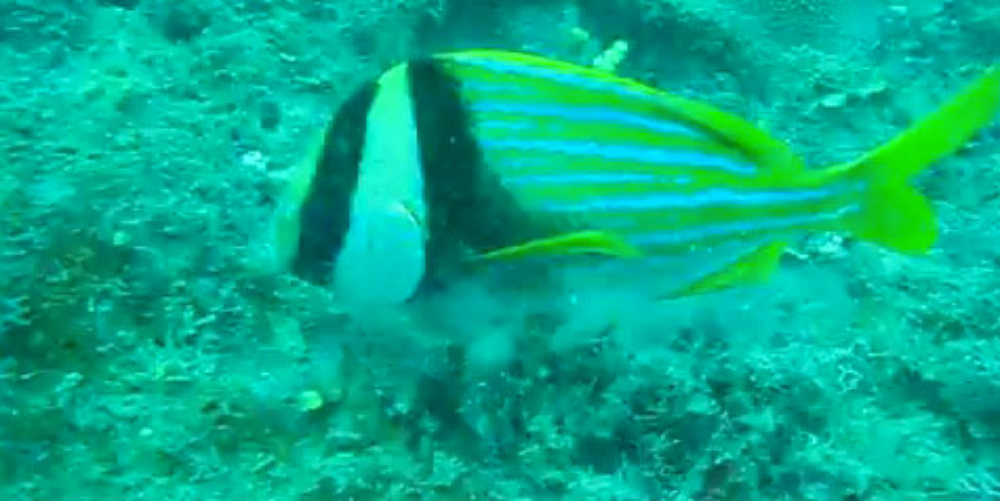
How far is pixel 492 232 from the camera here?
1.54m

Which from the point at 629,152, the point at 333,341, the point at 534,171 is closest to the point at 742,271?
the point at 629,152

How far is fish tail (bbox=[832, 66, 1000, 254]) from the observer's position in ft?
4.94

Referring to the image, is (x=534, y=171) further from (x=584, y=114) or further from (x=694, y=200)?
(x=694, y=200)

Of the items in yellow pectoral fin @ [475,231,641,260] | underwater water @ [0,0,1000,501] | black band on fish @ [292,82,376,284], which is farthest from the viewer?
underwater water @ [0,0,1000,501]

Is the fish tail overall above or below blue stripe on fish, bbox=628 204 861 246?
above

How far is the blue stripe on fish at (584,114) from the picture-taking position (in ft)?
4.96

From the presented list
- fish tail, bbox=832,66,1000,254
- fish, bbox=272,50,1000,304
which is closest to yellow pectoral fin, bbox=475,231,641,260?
fish, bbox=272,50,1000,304

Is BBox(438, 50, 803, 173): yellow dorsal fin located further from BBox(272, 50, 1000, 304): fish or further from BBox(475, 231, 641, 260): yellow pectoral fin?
BBox(475, 231, 641, 260): yellow pectoral fin

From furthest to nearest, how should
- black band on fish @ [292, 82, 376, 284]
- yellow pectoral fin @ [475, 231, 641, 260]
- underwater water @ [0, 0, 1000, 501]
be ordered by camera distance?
underwater water @ [0, 0, 1000, 501], black band on fish @ [292, 82, 376, 284], yellow pectoral fin @ [475, 231, 641, 260]

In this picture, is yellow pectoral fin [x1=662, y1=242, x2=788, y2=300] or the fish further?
Answer: yellow pectoral fin [x1=662, y1=242, x2=788, y2=300]

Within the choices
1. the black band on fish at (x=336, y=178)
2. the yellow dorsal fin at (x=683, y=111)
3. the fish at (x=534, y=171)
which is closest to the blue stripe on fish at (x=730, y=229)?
the fish at (x=534, y=171)

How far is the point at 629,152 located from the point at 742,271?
26 cm

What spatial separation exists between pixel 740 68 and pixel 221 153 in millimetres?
1502

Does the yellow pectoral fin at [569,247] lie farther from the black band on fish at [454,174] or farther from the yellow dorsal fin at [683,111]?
the yellow dorsal fin at [683,111]
